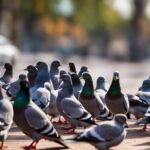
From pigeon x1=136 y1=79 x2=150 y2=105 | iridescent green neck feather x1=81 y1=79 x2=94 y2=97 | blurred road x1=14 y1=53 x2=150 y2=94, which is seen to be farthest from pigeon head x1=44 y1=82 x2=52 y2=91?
blurred road x1=14 y1=53 x2=150 y2=94

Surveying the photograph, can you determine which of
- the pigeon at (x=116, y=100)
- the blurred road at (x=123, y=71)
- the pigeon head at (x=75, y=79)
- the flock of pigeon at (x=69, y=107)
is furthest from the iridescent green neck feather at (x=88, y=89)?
the blurred road at (x=123, y=71)

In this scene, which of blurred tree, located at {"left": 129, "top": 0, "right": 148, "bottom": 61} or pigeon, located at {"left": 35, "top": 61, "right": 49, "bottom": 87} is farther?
blurred tree, located at {"left": 129, "top": 0, "right": 148, "bottom": 61}

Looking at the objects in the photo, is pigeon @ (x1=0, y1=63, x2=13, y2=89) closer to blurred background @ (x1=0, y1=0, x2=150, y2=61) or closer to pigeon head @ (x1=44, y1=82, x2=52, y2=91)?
pigeon head @ (x1=44, y1=82, x2=52, y2=91)

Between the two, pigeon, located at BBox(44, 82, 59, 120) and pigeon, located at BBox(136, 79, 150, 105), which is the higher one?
pigeon, located at BBox(136, 79, 150, 105)

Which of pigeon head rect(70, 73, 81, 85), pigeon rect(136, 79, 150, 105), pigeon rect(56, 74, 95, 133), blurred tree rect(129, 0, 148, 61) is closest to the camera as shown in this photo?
pigeon rect(56, 74, 95, 133)

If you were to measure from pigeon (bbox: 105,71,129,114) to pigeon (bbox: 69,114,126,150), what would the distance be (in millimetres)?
2774

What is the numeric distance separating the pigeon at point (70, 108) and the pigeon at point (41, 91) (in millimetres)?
293

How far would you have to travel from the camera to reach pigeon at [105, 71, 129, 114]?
12984mm

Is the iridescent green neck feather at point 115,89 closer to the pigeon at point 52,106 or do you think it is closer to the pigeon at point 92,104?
the pigeon at point 92,104

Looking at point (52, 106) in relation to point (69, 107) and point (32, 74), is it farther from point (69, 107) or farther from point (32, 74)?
point (32, 74)

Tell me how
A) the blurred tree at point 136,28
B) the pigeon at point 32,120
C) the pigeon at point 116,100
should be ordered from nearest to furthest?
the pigeon at point 32,120 → the pigeon at point 116,100 → the blurred tree at point 136,28

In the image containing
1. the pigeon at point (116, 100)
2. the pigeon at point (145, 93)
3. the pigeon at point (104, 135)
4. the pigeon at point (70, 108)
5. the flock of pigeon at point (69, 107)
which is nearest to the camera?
the pigeon at point (104, 135)

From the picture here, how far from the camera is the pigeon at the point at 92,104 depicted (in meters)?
12.8

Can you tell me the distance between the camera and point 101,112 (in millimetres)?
12781
